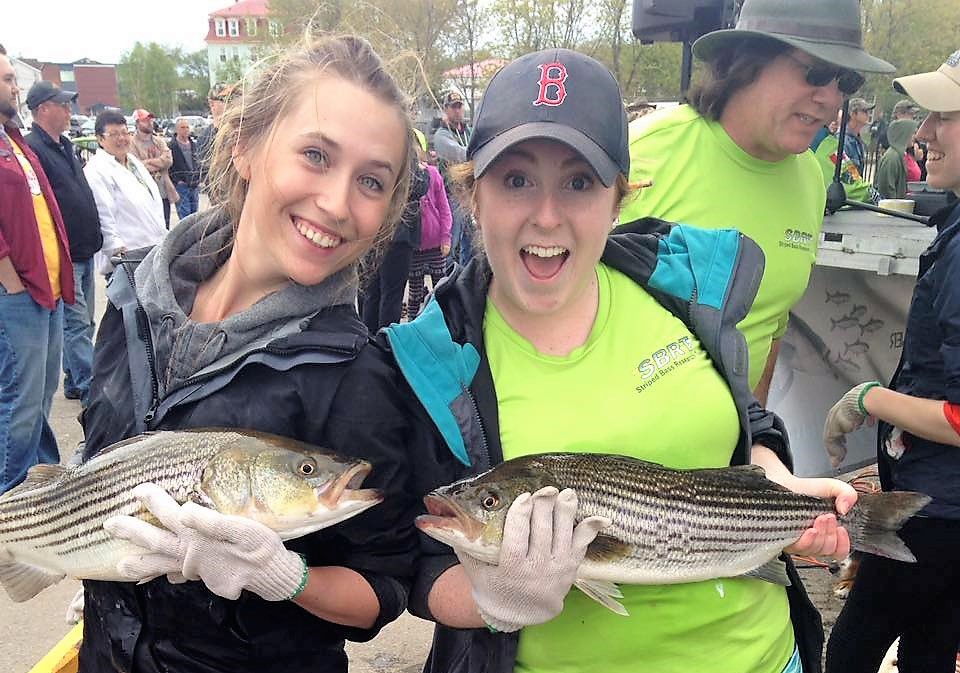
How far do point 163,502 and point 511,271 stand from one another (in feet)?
3.29

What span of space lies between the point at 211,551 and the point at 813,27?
301cm

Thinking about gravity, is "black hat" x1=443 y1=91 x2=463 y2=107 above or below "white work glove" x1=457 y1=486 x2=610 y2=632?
above

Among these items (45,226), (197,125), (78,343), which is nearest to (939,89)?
(45,226)

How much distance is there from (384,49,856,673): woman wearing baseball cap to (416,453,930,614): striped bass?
6 centimetres

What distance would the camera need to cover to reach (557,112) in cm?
190

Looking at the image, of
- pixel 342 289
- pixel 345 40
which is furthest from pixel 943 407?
pixel 345 40

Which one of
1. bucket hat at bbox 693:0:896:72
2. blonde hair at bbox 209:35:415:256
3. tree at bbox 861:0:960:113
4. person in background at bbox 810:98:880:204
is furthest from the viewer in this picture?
tree at bbox 861:0:960:113

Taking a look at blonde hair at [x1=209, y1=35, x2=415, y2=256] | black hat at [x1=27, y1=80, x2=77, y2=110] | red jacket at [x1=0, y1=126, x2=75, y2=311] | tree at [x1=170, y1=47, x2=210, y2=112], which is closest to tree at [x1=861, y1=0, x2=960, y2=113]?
black hat at [x1=27, y1=80, x2=77, y2=110]

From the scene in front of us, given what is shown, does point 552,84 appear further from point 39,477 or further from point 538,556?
point 39,477

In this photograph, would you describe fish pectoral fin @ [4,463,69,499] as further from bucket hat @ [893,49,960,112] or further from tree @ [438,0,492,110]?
tree @ [438,0,492,110]

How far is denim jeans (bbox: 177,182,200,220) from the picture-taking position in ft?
48.6

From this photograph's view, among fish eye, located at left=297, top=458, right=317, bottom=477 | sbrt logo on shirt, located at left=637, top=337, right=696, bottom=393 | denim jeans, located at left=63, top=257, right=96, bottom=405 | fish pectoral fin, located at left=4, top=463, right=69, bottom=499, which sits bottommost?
denim jeans, located at left=63, top=257, right=96, bottom=405

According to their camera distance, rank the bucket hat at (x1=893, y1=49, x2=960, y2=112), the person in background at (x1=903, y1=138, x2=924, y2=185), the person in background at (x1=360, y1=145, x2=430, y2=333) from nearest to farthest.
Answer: the bucket hat at (x1=893, y1=49, x2=960, y2=112)
the person in background at (x1=360, y1=145, x2=430, y2=333)
the person in background at (x1=903, y1=138, x2=924, y2=185)

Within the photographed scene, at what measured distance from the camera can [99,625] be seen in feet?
6.72
